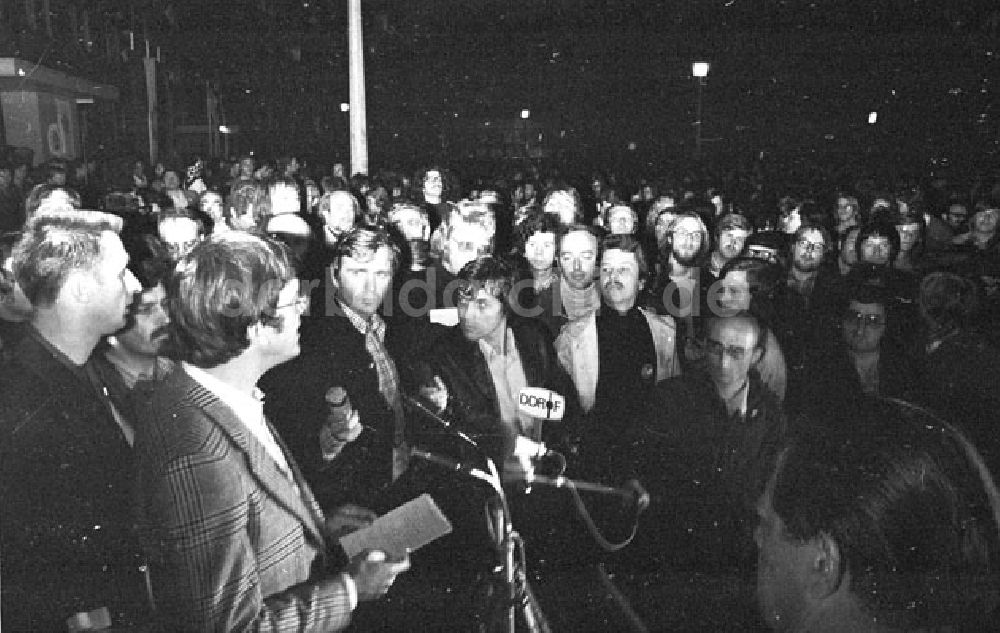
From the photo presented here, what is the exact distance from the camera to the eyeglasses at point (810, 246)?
5676 millimetres

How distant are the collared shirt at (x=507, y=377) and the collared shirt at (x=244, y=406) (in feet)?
5.74

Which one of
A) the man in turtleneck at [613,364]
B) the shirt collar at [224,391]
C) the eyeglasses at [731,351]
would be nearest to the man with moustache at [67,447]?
the shirt collar at [224,391]

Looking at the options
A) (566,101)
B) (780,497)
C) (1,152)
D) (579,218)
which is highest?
(566,101)

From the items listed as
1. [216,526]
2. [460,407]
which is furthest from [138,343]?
[216,526]

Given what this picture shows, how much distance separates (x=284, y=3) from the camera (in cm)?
2269

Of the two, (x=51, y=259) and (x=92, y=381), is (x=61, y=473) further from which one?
(x=51, y=259)

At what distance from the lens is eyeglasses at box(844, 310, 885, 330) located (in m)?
4.40

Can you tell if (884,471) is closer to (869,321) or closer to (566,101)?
(869,321)

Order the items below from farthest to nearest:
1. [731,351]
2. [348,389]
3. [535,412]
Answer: [731,351] < [348,389] < [535,412]

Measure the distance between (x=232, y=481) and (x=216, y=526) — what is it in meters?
0.09

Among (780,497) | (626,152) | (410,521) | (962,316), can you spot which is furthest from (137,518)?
(626,152)

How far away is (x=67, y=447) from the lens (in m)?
2.42

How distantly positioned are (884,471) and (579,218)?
18.9 feet

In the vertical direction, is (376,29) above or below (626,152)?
above
